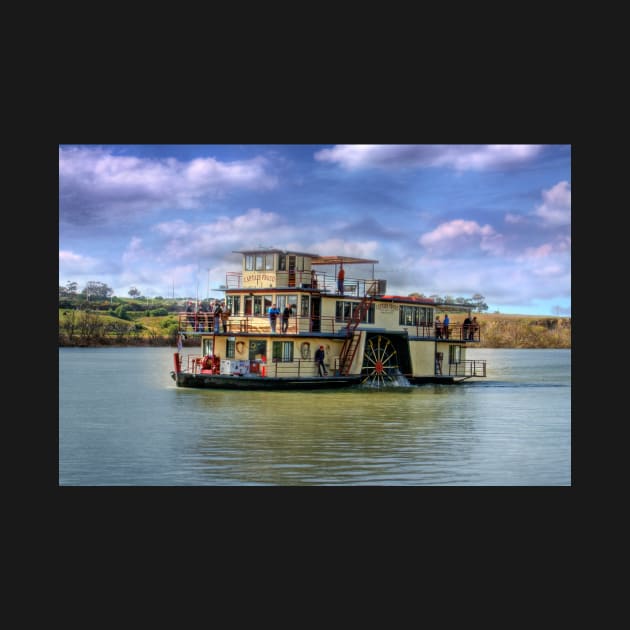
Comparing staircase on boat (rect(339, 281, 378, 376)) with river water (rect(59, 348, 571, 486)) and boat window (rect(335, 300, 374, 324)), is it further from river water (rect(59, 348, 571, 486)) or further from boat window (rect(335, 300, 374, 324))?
river water (rect(59, 348, 571, 486))

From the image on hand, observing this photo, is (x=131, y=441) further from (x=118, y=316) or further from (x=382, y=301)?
(x=118, y=316)

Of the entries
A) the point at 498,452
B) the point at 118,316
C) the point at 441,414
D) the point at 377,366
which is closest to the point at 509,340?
the point at 118,316

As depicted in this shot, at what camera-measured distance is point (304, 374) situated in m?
33.2

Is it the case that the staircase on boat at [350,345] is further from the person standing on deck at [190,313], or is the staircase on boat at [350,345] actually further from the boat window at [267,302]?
the person standing on deck at [190,313]

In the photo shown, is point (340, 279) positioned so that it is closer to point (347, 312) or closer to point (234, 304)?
point (347, 312)

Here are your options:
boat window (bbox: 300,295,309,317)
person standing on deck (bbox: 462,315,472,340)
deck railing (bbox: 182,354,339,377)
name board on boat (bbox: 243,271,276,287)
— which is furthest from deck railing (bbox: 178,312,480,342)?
person standing on deck (bbox: 462,315,472,340)

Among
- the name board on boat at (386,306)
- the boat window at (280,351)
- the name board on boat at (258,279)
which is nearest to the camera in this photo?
the boat window at (280,351)

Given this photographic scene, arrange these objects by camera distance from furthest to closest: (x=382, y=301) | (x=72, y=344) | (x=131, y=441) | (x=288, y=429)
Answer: (x=72, y=344) < (x=382, y=301) < (x=288, y=429) < (x=131, y=441)

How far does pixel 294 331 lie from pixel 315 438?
12.9m

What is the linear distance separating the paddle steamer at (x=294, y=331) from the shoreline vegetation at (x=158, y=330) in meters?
51.3

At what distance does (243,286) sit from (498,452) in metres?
16.9

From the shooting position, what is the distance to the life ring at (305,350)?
1313 inches

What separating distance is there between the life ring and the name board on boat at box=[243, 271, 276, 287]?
2423 millimetres

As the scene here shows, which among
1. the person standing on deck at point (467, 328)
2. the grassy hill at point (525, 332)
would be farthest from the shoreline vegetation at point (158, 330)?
the person standing on deck at point (467, 328)
